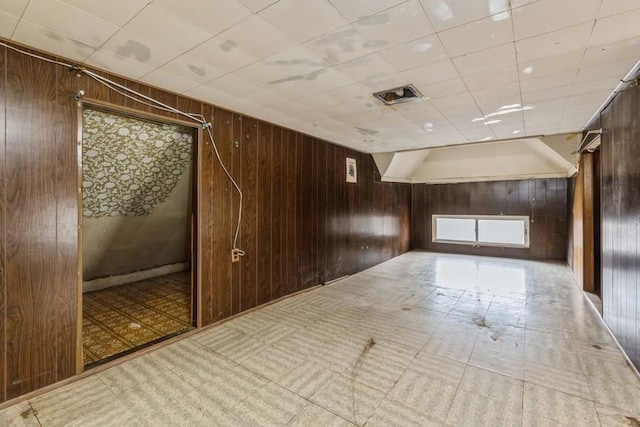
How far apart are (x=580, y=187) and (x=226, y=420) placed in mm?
5187

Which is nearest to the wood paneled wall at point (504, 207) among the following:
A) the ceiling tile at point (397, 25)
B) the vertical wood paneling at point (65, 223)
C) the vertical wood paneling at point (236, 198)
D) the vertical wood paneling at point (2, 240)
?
the vertical wood paneling at point (236, 198)

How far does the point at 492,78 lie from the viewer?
236cm

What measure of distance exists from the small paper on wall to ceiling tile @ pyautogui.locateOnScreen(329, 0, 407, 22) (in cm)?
368

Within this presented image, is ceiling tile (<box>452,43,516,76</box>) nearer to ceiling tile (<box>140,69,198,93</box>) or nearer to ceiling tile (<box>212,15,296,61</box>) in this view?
ceiling tile (<box>212,15,296,61</box>)

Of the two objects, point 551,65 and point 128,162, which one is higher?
point 551,65

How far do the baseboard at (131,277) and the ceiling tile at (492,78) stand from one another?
17.6 ft

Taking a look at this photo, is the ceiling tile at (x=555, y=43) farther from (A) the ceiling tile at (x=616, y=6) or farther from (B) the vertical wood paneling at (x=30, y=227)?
(B) the vertical wood paneling at (x=30, y=227)

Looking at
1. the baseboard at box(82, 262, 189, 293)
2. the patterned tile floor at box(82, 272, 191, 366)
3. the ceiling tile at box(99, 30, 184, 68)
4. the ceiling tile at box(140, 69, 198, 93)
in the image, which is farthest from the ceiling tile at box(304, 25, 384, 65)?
the baseboard at box(82, 262, 189, 293)

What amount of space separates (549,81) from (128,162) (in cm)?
392

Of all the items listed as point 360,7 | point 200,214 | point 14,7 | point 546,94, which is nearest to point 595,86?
point 546,94

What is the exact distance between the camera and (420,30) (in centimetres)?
173

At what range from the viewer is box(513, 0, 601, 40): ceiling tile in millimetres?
1486

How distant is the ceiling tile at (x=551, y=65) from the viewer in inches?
78.7

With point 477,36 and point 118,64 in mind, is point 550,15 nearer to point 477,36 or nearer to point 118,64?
point 477,36
